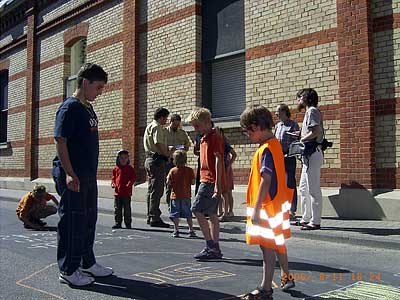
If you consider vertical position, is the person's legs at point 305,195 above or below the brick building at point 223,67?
below

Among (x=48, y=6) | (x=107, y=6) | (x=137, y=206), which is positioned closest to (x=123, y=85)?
(x=107, y=6)

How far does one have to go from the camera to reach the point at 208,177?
20.2ft

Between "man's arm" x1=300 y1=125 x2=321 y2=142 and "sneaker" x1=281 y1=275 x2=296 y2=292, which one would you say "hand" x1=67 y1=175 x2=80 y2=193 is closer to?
"sneaker" x1=281 y1=275 x2=296 y2=292

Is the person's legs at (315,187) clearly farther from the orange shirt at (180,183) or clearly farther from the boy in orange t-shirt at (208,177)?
the boy in orange t-shirt at (208,177)

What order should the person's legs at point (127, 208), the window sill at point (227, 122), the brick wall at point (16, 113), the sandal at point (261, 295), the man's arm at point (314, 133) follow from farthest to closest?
the brick wall at point (16, 113), the window sill at point (227, 122), the person's legs at point (127, 208), the man's arm at point (314, 133), the sandal at point (261, 295)

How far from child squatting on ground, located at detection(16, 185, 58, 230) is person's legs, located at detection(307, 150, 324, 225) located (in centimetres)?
477

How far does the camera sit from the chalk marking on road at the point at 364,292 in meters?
4.39

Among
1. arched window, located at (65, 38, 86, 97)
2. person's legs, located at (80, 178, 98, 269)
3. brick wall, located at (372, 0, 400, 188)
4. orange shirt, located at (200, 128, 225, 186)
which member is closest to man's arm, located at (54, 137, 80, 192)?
person's legs, located at (80, 178, 98, 269)

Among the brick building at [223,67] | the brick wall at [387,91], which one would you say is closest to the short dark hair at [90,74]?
the brick building at [223,67]

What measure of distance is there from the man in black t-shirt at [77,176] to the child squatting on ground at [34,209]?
445 cm

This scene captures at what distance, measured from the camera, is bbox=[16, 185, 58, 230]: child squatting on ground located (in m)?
9.28

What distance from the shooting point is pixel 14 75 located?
22.0m

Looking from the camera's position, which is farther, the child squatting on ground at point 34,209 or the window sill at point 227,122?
the window sill at point 227,122

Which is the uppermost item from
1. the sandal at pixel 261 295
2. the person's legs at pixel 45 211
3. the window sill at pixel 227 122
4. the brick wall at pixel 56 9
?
the brick wall at pixel 56 9
